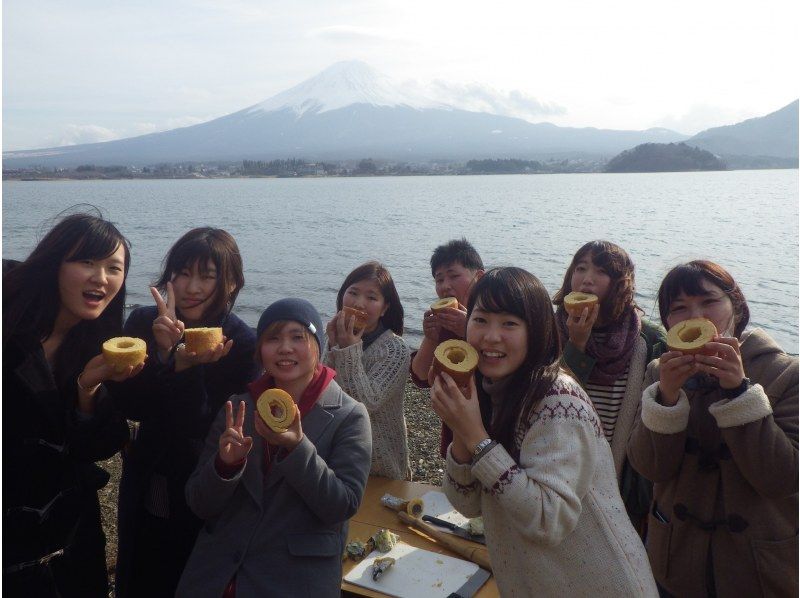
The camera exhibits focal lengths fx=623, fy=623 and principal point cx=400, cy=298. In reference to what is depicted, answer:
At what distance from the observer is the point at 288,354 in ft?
11.7

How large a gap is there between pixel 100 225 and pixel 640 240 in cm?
4958

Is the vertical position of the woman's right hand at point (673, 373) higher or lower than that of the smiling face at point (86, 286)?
lower

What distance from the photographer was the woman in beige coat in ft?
9.37

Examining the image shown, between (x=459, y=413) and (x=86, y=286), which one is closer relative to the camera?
(x=459, y=413)

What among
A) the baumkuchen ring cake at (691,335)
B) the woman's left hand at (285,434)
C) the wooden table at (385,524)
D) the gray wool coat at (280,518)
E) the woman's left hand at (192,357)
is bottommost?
the wooden table at (385,524)

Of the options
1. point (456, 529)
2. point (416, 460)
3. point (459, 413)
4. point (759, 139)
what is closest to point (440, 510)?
point (456, 529)

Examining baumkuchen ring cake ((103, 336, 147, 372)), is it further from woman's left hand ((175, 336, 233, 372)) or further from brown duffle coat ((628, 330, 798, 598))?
brown duffle coat ((628, 330, 798, 598))

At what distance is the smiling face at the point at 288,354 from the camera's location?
3588mm

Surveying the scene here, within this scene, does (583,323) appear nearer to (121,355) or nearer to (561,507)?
(561,507)

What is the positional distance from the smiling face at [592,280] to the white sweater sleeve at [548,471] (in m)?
2.08

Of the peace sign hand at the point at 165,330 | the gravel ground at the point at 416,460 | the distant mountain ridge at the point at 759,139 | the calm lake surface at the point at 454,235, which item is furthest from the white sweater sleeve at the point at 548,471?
the distant mountain ridge at the point at 759,139

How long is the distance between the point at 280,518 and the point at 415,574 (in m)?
0.98

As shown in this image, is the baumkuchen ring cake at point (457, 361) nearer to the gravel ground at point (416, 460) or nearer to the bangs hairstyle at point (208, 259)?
the bangs hairstyle at point (208, 259)

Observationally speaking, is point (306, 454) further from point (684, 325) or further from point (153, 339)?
point (684, 325)
